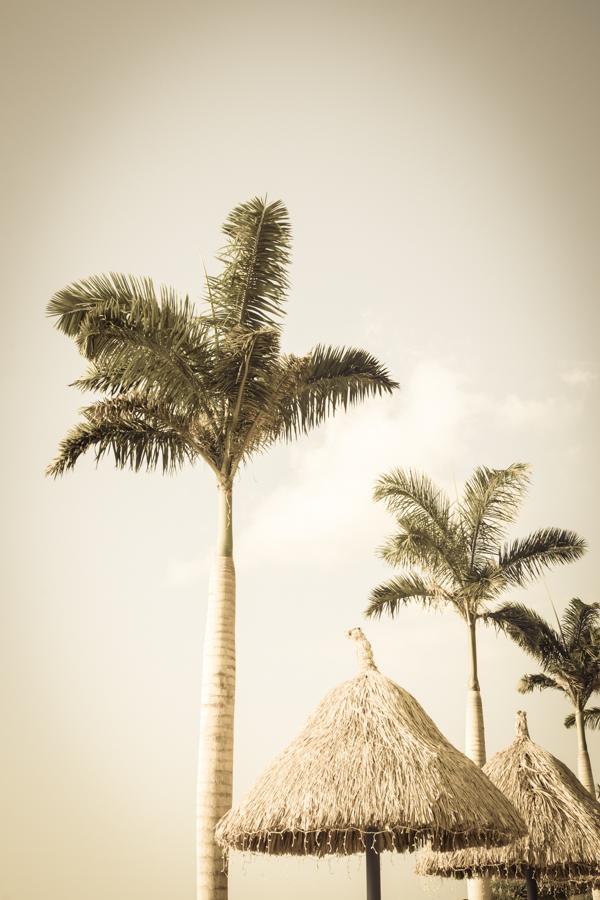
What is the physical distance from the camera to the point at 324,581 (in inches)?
2675

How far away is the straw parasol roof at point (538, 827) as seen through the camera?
40.3ft

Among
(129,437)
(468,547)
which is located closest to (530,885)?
(468,547)

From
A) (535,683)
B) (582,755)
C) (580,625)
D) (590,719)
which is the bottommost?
(582,755)

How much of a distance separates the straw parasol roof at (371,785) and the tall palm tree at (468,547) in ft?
35.0

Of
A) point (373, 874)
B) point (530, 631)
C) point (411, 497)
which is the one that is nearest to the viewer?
point (373, 874)

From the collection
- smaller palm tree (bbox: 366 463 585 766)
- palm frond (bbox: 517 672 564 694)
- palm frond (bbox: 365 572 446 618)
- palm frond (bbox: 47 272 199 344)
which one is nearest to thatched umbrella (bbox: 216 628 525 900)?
palm frond (bbox: 47 272 199 344)

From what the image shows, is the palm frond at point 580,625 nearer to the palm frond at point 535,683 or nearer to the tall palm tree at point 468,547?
the palm frond at point 535,683

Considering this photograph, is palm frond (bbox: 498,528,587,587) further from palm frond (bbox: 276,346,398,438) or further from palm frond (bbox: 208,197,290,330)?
palm frond (bbox: 208,197,290,330)

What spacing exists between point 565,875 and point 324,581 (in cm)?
5422

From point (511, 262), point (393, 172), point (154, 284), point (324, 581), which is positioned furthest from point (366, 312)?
point (393, 172)

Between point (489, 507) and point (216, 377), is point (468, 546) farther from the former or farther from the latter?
point (216, 377)

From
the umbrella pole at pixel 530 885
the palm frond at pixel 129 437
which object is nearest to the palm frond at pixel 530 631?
the umbrella pole at pixel 530 885

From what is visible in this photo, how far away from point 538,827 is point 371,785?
499 cm

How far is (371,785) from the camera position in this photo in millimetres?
8789
